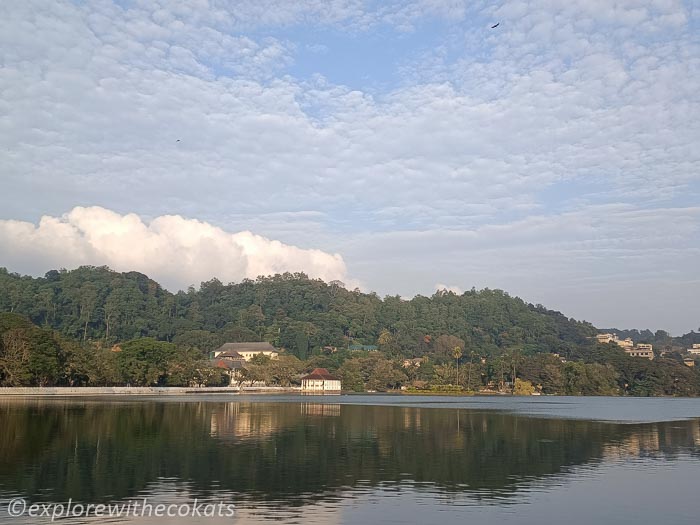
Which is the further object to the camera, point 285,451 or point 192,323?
point 192,323

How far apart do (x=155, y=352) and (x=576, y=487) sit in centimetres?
8265

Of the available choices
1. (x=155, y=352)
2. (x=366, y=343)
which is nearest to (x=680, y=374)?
(x=366, y=343)

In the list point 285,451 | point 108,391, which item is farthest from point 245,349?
point 285,451

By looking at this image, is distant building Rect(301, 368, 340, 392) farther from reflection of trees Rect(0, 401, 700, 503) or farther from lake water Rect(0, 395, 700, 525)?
lake water Rect(0, 395, 700, 525)

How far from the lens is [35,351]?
7069 cm

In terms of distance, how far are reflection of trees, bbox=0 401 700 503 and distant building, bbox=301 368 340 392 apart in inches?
3135

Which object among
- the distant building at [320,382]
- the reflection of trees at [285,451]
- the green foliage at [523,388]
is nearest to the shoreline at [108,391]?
the distant building at [320,382]

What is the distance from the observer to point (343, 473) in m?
21.5

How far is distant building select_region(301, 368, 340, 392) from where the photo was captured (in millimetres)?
123075

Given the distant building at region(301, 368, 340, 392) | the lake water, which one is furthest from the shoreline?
the lake water

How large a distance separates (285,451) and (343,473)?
17.3 ft

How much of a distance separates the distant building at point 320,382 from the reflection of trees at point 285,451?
79.6 meters

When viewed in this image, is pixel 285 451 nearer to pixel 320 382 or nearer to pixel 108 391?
pixel 108 391

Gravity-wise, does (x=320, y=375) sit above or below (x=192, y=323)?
below
